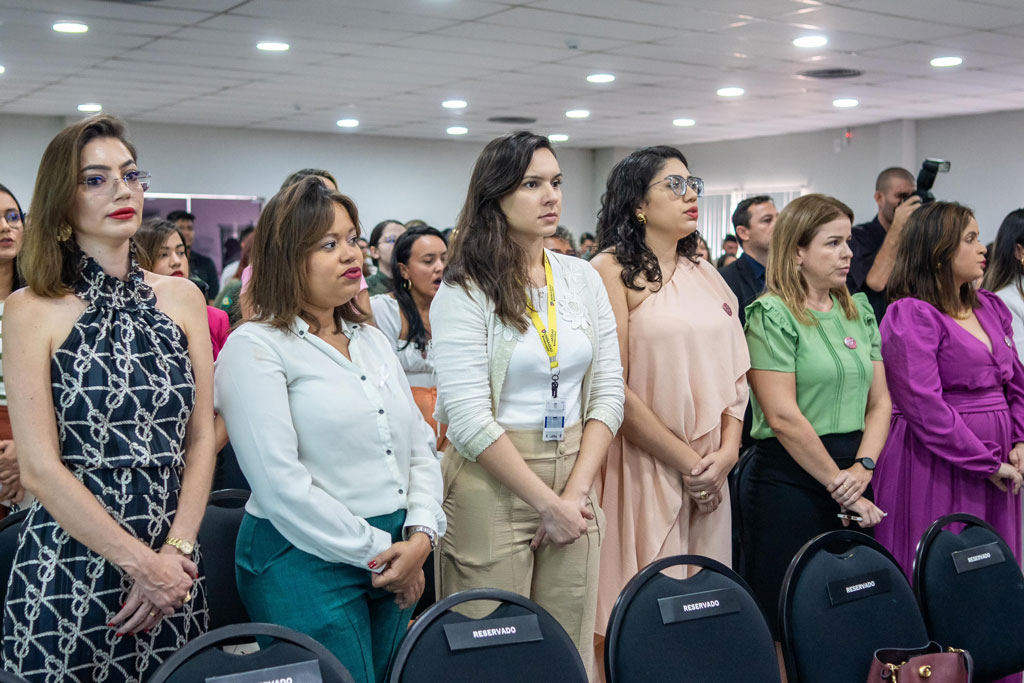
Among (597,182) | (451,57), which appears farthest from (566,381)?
(597,182)

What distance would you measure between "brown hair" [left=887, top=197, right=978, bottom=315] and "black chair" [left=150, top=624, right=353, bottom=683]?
259 centimetres

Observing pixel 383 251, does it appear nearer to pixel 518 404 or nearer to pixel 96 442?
pixel 518 404

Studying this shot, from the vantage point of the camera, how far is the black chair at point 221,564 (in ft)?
8.27

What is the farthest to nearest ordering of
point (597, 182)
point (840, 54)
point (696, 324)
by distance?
point (597, 182)
point (840, 54)
point (696, 324)

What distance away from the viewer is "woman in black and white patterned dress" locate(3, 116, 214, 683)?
1939 mm

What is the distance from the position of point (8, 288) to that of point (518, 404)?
149cm

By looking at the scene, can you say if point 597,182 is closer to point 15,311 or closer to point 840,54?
point 840,54

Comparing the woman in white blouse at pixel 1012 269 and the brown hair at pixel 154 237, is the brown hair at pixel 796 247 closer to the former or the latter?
A: the woman in white blouse at pixel 1012 269

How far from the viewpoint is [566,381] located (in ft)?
8.60

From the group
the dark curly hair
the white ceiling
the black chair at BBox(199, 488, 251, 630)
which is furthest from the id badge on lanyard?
the white ceiling

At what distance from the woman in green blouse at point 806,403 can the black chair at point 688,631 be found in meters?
1.04

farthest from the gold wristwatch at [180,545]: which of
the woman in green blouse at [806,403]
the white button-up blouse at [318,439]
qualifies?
the woman in green blouse at [806,403]

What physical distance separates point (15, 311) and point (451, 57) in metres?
6.56

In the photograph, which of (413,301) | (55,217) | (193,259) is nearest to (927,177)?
(413,301)
